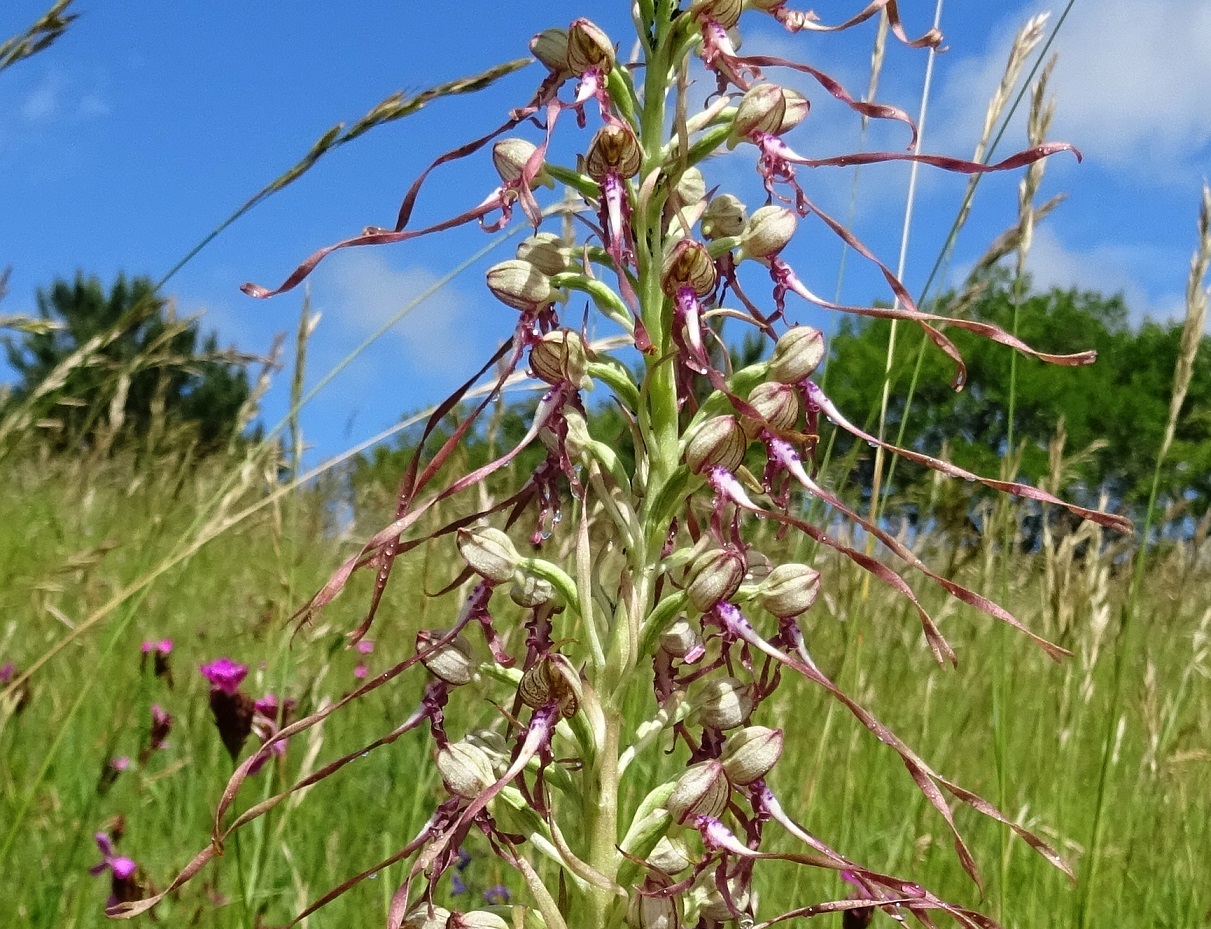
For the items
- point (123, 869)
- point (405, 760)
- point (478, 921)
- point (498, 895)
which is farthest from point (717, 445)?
point (405, 760)

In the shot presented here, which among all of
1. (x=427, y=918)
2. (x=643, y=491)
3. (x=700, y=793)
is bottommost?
(x=427, y=918)

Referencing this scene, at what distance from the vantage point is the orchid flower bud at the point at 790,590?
99 centimetres

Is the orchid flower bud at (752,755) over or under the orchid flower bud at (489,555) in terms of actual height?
under

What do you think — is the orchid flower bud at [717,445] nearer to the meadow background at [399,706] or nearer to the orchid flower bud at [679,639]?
the orchid flower bud at [679,639]

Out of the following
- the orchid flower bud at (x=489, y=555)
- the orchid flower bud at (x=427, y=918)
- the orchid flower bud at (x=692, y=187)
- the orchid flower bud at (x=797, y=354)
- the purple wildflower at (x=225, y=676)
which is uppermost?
the orchid flower bud at (x=692, y=187)

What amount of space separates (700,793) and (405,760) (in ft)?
6.34

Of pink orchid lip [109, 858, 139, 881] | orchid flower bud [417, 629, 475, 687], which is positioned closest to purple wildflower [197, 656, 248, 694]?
pink orchid lip [109, 858, 139, 881]

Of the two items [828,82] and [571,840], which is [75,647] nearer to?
[571,840]

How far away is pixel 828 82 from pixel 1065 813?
163 centimetres

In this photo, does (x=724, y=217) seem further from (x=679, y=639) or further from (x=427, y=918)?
(x=427, y=918)

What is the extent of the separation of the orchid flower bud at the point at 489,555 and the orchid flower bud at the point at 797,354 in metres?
0.29

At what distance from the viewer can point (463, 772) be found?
941mm

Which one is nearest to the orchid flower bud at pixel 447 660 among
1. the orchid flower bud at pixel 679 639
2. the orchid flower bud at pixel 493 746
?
the orchid flower bud at pixel 493 746

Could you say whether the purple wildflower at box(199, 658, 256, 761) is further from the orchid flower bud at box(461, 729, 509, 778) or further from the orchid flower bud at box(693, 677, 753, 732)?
the orchid flower bud at box(693, 677, 753, 732)
